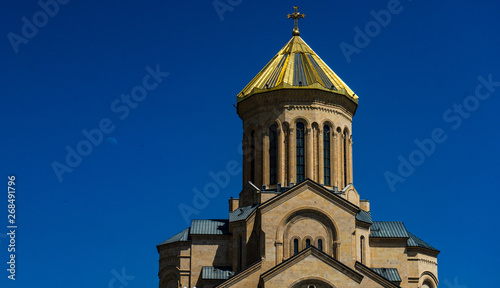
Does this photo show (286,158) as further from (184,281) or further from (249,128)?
(184,281)

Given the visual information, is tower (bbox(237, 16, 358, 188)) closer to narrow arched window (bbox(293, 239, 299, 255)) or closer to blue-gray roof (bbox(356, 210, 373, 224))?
blue-gray roof (bbox(356, 210, 373, 224))

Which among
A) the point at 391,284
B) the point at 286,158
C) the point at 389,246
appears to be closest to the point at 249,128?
the point at 286,158

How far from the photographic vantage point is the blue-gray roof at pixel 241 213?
47.8 m

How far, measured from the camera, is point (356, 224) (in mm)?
47062

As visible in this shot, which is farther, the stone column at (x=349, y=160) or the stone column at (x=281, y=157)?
the stone column at (x=349, y=160)

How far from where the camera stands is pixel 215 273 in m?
47.0

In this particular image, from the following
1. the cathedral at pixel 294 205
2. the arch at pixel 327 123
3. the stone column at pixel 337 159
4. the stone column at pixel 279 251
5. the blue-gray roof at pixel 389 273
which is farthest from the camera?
the arch at pixel 327 123

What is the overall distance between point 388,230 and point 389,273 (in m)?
3.07

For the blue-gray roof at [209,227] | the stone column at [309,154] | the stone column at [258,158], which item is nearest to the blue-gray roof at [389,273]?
the stone column at [309,154]

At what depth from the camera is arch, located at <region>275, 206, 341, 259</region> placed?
44.6m

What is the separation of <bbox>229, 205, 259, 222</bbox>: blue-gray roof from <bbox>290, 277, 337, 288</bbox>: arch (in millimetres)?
7145

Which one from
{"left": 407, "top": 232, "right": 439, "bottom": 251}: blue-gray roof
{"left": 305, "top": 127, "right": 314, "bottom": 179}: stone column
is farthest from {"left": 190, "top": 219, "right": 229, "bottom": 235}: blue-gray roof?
{"left": 407, "top": 232, "right": 439, "bottom": 251}: blue-gray roof

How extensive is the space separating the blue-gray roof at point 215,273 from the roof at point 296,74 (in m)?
9.99

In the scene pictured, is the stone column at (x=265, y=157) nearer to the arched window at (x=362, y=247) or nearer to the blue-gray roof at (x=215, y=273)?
the blue-gray roof at (x=215, y=273)
